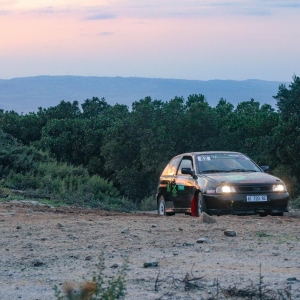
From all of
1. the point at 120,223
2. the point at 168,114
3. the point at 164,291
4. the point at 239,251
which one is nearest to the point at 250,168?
the point at 120,223

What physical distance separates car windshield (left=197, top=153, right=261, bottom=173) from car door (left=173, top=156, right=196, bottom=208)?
0.84ft

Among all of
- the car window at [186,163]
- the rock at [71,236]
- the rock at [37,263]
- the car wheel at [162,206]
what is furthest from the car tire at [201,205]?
the rock at [37,263]

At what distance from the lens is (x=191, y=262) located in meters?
7.91

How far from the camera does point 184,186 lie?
48.1 feet

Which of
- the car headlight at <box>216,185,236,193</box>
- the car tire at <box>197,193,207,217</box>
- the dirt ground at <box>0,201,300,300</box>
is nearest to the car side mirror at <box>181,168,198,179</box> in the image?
the car tire at <box>197,193,207,217</box>

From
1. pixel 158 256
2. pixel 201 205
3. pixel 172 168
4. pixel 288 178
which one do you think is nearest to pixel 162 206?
pixel 172 168

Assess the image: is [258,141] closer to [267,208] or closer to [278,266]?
[267,208]

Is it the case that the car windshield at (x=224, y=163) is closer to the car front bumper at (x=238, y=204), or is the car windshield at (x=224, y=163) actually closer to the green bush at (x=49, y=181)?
the car front bumper at (x=238, y=204)

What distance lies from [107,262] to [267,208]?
244 inches

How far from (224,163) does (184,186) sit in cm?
93

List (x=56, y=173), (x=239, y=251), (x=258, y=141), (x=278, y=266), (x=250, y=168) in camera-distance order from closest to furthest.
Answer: (x=278, y=266), (x=239, y=251), (x=250, y=168), (x=56, y=173), (x=258, y=141)

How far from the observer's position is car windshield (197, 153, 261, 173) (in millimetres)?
14531

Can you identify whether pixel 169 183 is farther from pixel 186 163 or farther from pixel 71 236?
pixel 71 236

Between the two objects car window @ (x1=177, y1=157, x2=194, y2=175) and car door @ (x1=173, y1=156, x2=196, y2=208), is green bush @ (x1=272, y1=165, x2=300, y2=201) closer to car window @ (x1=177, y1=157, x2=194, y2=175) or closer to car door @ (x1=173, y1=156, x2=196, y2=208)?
car window @ (x1=177, y1=157, x2=194, y2=175)
